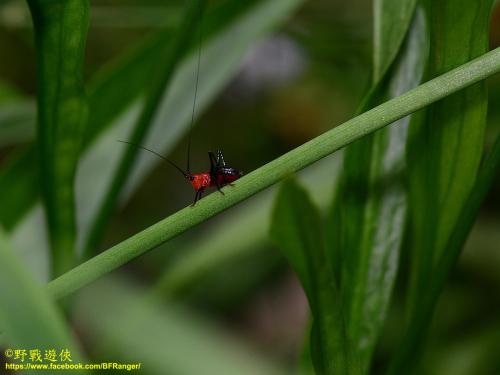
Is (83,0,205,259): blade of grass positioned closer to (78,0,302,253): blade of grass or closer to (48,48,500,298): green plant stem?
(78,0,302,253): blade of grass

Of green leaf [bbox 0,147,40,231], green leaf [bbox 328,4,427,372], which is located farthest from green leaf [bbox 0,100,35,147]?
green leaf [bbox 328,4,427,372]

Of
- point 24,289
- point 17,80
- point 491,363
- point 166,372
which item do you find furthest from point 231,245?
point 17,80

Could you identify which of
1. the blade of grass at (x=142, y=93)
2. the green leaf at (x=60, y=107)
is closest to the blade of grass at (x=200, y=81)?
the blade of grass at (x=142, y=93)

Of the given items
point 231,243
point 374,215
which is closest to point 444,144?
point 374,215

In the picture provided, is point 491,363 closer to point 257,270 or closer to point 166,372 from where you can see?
point 257,270

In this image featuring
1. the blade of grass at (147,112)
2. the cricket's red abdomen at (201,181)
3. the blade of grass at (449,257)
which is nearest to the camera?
the blade of grass at (449,257)

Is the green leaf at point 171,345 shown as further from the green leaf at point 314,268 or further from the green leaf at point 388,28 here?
the green leaf at point 388,28
